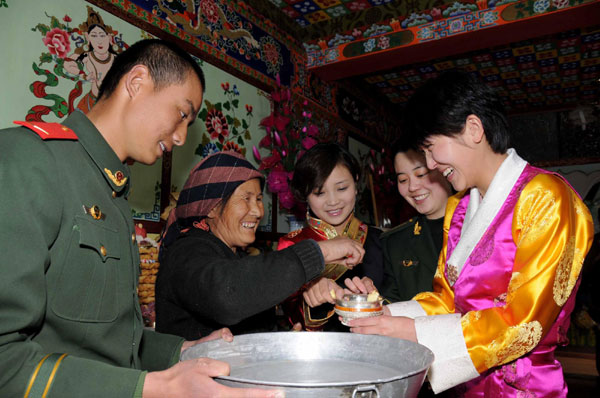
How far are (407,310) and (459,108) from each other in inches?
26.6

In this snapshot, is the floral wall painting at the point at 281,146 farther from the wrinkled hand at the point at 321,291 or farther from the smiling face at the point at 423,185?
the wrinkled hand at the point at 321,291

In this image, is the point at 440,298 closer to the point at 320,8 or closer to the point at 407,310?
the point at 407,310

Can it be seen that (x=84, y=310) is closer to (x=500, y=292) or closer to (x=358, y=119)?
(x=500, y=292)

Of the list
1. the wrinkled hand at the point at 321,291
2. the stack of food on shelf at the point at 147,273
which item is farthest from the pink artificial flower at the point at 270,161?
the wrinkled hand at the point at 321,291

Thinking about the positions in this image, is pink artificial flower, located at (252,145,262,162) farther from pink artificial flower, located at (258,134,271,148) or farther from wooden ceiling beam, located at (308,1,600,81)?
wooden ceiling beam, located at (308,1,600,81)

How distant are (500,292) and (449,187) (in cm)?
97

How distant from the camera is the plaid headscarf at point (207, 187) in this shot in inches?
71.3

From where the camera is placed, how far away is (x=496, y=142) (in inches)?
56.1

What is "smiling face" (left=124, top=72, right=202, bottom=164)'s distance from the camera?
1.13m

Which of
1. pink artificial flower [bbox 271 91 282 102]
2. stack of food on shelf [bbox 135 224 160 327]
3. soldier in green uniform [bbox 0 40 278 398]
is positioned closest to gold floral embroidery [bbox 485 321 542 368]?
soldier in green uniform [bbox 0 40 278 398]

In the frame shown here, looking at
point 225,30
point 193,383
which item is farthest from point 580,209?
point 225,30

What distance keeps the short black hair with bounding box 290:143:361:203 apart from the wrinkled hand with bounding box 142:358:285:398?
5.39 feet

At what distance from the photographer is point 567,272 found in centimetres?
120

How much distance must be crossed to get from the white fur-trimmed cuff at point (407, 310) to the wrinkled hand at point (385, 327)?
0.26 m
